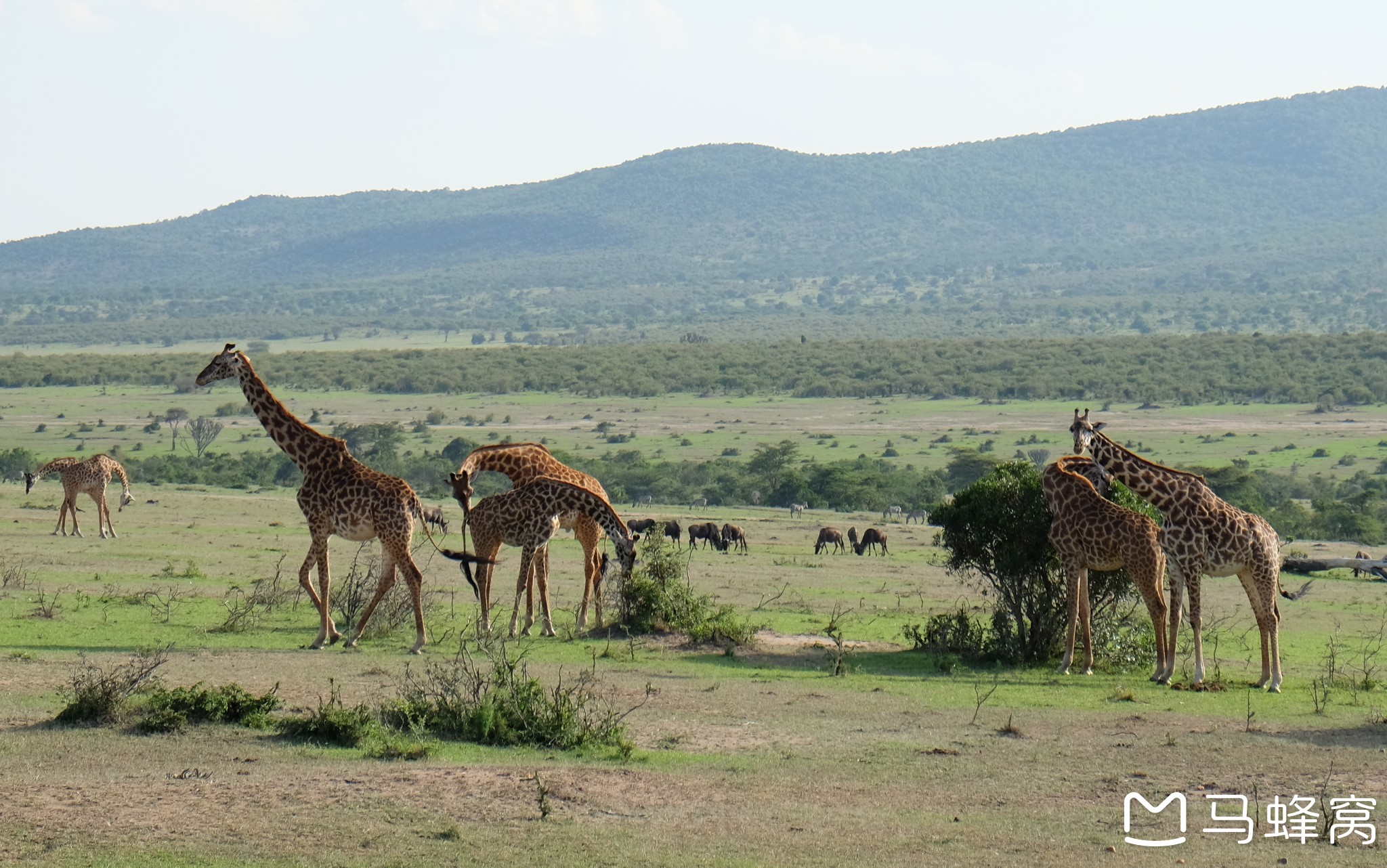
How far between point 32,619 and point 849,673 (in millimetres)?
8736

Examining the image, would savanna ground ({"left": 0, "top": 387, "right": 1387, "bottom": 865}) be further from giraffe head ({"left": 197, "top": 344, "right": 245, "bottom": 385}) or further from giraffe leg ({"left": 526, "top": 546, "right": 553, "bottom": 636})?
giraffe head ({"left": 197, "top": 344, "right": 245, "bottom": 385})

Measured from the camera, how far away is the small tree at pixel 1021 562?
16781 millimetres

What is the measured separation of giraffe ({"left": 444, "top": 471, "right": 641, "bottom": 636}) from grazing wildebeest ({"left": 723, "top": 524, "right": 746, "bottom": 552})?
15.6m

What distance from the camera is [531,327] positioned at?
18412 centimetres

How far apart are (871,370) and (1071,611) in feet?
264

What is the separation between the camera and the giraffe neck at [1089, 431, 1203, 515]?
1528 centimetres

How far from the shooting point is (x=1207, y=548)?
1502 centimetres

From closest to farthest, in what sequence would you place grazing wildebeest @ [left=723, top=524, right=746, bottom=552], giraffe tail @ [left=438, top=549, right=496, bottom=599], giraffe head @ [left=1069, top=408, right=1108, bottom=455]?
giraffe tail @ [left=438, top=549, right=496, bottom=599], giraffe head @ [left=1069, top=408, right=1108, bottom=455], grazing wildebeest @ [left=723, top=524, right=746, bottom=552]

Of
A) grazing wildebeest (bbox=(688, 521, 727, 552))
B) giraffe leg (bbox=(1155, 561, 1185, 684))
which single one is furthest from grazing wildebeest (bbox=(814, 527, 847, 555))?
giraffe leg (bbox=(1155, 561, 1185, 684))

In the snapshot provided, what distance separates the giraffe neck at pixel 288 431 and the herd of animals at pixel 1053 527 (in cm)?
2

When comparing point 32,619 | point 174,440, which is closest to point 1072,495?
point 32,619

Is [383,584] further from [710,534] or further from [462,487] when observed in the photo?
[710,534]

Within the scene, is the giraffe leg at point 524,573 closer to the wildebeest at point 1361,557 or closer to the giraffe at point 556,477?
the giraffe at point 556,477

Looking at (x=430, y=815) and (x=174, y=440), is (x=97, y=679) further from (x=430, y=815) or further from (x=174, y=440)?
(x=174, y=440)
